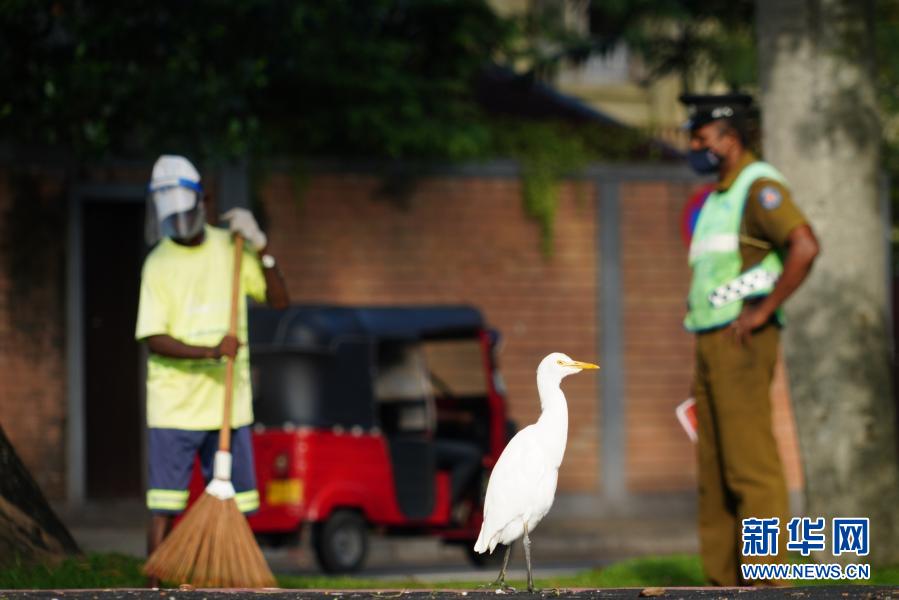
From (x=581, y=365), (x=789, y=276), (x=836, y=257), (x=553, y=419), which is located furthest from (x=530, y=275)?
(x=581, y=365)

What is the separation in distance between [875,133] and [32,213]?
870 centimetres

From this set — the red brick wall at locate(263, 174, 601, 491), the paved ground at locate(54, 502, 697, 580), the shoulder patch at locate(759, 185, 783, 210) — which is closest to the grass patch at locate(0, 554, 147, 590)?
the shoulder patch at locate(759, 185, 783, 210)

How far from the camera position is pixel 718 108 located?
24.8 feet

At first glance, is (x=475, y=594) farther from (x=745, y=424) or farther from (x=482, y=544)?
(x=745, y=424)

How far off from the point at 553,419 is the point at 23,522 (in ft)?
10.2

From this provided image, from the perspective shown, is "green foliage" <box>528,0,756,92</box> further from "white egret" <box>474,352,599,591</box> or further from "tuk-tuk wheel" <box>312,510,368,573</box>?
"white egret" <box>474,352,599,591</box>

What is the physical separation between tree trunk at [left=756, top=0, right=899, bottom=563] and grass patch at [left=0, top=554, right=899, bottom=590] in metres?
0.47

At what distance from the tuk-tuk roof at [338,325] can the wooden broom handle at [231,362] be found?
4221 mm

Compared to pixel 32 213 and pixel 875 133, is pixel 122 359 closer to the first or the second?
pixel 32 213

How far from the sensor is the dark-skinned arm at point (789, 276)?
23.4 ft

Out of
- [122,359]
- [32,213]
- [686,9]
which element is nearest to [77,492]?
[122,359]

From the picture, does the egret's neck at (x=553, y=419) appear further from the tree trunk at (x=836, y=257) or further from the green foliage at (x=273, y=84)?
the green foliage at (x=273, y=84)

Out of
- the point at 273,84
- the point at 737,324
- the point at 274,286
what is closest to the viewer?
the point at 737,324

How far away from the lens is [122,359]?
15.9 meters
